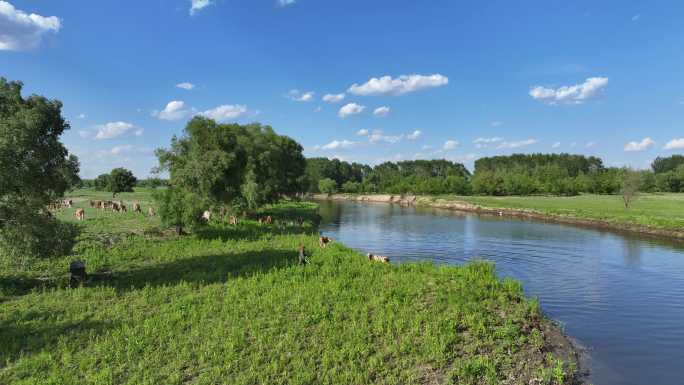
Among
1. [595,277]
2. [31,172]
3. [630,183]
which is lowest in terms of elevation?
[595,277]

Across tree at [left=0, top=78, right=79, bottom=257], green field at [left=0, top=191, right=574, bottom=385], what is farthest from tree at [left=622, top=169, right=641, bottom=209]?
tree at [left=0, top=78, right=79, bottom=257]

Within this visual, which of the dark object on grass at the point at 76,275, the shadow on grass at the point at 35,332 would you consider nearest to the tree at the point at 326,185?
the dark object on grass at the point at 76,275

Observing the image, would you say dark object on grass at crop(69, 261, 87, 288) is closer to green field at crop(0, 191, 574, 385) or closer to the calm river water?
green field at crop(0, 191, 574, 385)

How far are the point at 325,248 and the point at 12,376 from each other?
19.8 meters

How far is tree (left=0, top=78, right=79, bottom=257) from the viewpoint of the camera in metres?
15.2

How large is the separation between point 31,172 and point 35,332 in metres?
6.86

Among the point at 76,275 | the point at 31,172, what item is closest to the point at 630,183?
the point at 76,275

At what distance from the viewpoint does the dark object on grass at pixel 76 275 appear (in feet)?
59.2

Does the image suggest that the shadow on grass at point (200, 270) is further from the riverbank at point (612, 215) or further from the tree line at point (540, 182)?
the tree line at point (540, 182)

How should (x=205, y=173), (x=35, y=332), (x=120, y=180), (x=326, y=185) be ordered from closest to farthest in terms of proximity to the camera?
(x=35, y=332), (x=205, y=173), (x=120, y=180), (x=326, y=185)

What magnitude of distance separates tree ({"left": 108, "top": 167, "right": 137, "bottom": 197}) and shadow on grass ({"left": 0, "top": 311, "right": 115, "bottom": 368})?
310ft

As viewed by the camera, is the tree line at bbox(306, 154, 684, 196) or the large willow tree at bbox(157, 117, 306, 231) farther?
the tree line at bbox(306, 154, 684, 196)

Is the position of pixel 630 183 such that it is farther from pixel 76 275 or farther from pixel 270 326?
pixel 76 275

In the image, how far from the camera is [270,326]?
13586 millimetres
